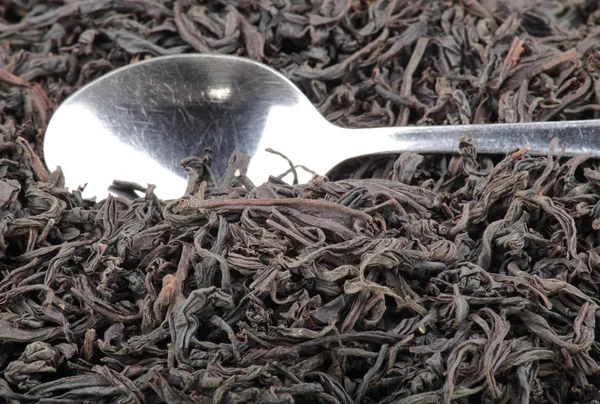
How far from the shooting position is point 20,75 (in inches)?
150

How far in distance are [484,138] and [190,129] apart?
1.49 meters

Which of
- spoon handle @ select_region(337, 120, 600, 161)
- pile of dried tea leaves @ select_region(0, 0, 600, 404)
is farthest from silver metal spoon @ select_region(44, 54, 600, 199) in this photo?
pile of dried tea leaves @ select_region(0, 0, 600, 404)

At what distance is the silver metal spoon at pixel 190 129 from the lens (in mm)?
3410

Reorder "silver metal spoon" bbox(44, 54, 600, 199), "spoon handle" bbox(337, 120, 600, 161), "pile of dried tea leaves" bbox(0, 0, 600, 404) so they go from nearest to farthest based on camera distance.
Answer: "pile of dried tea leaves" bbox(0, 0, 600, 404)
"spoon handle" bbox(337, 120, 600, 161)
"silver metal spoon" bbox(44, 54, 600, 199)

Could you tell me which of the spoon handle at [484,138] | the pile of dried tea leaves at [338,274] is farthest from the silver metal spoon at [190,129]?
the pile of dried tea leaves at [338,274]

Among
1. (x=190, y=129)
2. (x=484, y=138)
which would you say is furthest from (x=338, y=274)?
(x=190, y=129)

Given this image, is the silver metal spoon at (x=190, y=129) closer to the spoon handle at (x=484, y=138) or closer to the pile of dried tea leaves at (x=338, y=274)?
the spoon handle at (x=484, y=138)

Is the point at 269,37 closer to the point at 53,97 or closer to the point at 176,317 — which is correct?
the point at 53,97

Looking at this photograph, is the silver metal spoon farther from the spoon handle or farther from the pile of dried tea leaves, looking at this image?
the pile of dried tea leaves

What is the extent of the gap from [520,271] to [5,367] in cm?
207

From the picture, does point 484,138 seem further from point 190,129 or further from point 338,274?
point 190,129

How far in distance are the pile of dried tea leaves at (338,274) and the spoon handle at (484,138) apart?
0.09m

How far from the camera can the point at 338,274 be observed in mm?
2533

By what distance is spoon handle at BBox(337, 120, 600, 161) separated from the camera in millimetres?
3127
